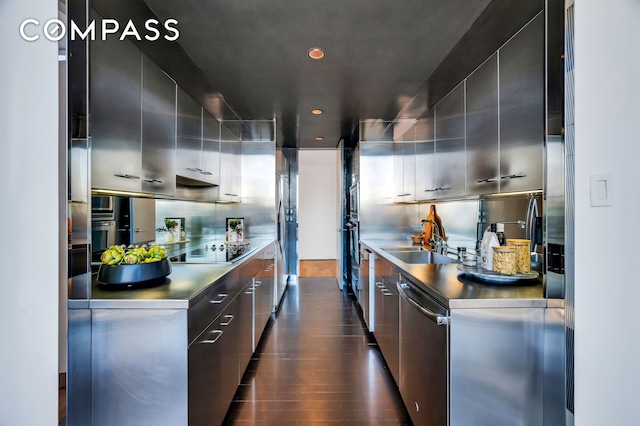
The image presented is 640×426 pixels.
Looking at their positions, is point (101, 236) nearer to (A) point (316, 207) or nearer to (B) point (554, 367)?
(B) point (554, 367)

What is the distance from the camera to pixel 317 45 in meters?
2.08

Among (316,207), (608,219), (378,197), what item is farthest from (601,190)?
(316,207)

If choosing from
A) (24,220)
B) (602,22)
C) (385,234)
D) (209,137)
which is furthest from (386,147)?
(24,220)

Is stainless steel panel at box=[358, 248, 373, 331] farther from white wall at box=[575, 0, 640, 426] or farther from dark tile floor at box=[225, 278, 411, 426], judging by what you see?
white wall at box=[575, 0, 640, 426]

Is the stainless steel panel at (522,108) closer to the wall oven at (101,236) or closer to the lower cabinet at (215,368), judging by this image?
the lower cabinet at (215,368)

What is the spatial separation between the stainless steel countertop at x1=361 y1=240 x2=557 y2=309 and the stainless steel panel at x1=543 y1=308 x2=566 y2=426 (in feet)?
0.23

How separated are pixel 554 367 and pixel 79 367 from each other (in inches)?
73.3

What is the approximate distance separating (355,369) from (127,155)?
2191mm

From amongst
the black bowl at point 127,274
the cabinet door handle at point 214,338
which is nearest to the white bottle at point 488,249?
the cabinet door handle at point 214,338

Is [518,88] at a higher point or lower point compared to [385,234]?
higher

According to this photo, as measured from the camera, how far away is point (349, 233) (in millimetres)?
4906

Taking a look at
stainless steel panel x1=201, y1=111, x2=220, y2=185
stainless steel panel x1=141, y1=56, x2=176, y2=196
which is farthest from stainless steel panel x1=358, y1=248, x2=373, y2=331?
stainless steel panel x1=141, y1=56, x2=176, y2=196

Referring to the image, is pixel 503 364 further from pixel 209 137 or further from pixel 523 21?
pixel 209 137

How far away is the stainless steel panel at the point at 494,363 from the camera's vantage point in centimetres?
131
